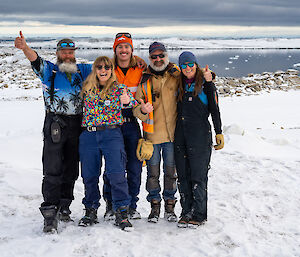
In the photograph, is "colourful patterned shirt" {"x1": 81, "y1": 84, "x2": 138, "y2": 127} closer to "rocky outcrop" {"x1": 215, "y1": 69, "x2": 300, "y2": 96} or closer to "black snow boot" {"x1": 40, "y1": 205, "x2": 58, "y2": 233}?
"black snow boot" {"x1": 40, "y1": 205, "x2": 58, "y2": 233}

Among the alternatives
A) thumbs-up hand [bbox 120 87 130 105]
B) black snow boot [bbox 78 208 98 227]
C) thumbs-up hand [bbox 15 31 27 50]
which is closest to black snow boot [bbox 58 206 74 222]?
black snow boot [bbox 78 208 98 227]

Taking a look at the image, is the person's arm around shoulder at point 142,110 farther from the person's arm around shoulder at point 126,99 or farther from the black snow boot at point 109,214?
the black snow boot at point 109,214

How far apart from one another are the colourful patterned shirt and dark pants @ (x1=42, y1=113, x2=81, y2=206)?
0.21 metres

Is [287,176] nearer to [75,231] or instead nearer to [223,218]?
[223,218]

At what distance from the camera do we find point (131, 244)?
369 cm

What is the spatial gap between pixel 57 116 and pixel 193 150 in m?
1.76

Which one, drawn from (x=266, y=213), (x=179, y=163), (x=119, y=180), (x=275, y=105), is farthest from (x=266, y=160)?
(x=275, y=105)

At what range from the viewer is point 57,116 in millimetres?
3971

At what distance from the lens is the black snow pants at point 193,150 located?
13.4 feet

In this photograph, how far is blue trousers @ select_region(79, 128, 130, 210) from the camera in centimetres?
395

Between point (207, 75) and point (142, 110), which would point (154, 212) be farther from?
point (207, 75)

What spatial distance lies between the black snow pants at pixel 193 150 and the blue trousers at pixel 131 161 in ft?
1.77

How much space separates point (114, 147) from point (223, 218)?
1924 millimetres

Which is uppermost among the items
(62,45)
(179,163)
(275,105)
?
(62,45)
